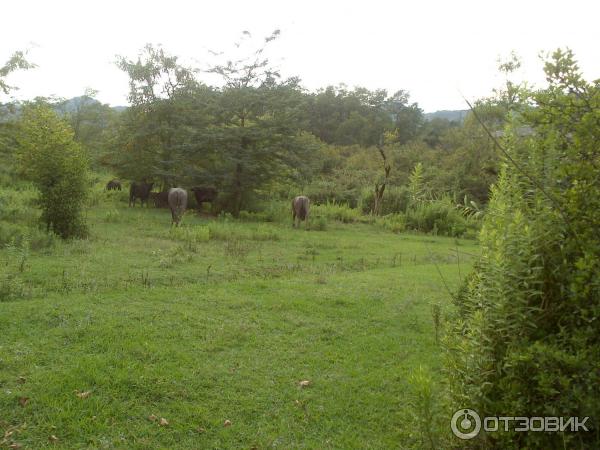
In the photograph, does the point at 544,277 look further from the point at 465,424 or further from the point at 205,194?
the point at 205,194

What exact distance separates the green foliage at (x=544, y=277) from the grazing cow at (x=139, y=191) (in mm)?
16844

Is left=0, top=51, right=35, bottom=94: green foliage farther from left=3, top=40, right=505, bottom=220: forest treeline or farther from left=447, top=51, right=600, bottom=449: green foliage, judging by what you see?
left=447, top=51, right=600, bottom=449: green foliage

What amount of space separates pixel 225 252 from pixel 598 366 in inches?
316

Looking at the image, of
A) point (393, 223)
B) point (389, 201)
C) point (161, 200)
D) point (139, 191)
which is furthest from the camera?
point (389, 201)

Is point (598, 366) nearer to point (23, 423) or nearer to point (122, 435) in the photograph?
point (122, 435)

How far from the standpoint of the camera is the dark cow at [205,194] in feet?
59.3

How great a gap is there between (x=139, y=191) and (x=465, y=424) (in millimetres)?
16991

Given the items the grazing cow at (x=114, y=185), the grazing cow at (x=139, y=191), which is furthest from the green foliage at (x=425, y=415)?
the grazing cow at (x=114, y=185)

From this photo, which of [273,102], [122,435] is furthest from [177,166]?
[122,435]

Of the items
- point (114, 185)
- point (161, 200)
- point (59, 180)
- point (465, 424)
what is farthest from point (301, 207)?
point (465, 424)

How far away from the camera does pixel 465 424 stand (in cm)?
302


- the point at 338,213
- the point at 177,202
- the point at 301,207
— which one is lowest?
the point at 338,213

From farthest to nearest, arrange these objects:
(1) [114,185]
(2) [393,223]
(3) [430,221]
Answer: (1) [114,185] < (2) [393,223] < (3) [430,221]

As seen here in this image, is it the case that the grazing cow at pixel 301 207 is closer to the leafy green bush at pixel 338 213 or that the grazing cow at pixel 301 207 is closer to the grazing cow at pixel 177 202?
the leafy green bush at pixel 338 213
